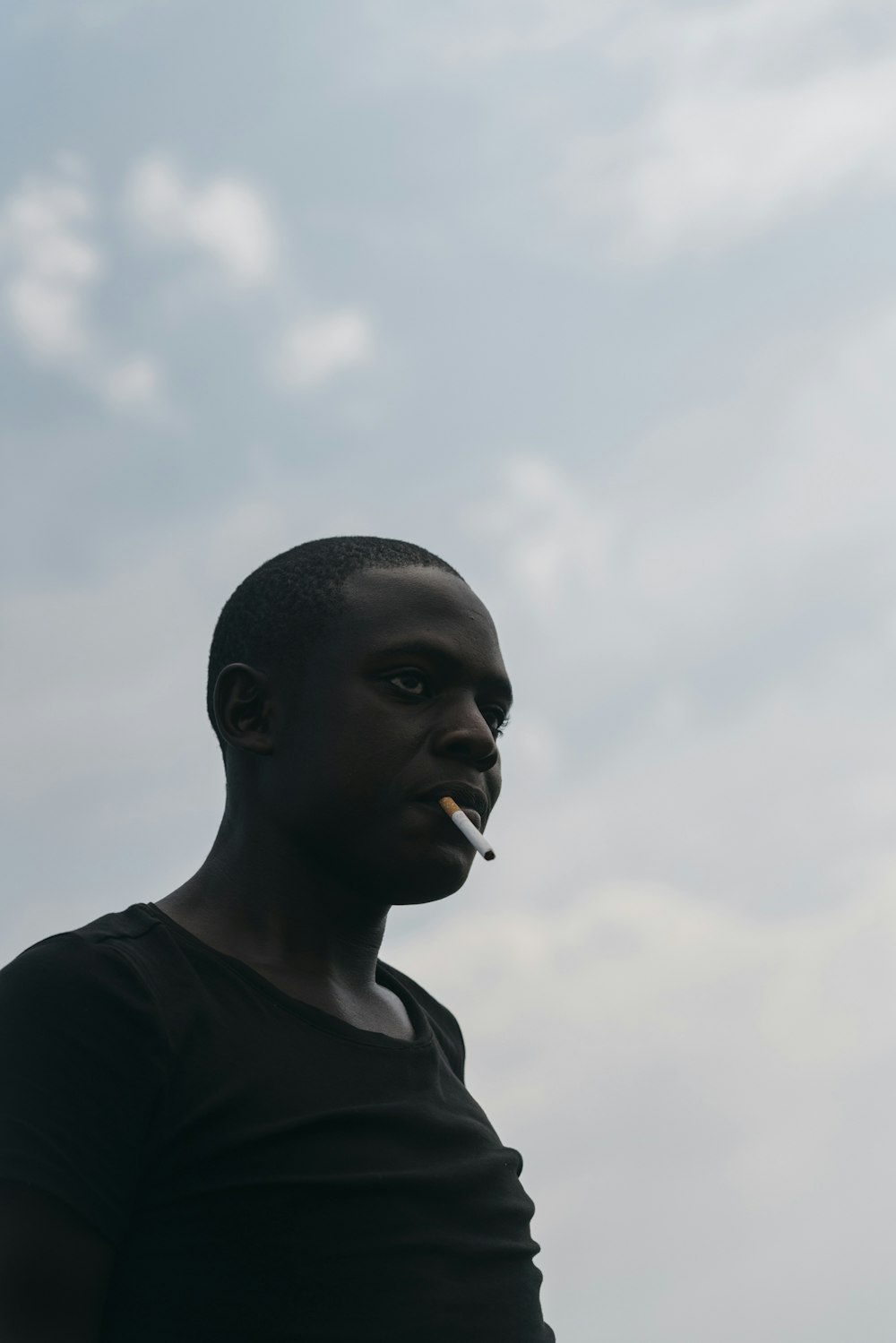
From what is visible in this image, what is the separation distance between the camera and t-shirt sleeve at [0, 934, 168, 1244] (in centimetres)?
349

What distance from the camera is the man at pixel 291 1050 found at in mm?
3561

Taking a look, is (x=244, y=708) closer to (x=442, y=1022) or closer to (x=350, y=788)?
(x=350, y=788)

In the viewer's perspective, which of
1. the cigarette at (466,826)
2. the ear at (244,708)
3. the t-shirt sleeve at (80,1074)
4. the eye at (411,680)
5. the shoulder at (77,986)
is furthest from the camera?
the ear at (244,708)

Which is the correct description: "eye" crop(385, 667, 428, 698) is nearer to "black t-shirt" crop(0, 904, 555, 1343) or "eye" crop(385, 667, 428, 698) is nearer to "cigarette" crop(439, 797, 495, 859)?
"cigarette" crop(439, 797, 495, 859)

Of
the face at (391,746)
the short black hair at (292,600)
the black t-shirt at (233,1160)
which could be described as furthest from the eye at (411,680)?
the black t-shirt at (233,1160)

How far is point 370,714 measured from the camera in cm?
439

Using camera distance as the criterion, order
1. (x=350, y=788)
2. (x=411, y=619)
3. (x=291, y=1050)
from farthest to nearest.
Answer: (x=411, y=619) → (x=350, y=788) → (x=291, y=1050)

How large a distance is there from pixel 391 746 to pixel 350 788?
158mm

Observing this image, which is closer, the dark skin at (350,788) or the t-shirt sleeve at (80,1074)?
the t-shirt sleeve at (80,1074)

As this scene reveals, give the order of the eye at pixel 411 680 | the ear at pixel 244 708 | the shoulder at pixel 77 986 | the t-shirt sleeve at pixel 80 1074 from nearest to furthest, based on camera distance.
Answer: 1. the t-shirt sleeve at pixel 80 1074
2. the shoulder at pixel 77 986
3. the eye at pixel 411 680
4. the ear at pixel 244 708

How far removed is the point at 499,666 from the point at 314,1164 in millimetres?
1562

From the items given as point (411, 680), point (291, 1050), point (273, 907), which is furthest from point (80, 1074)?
point (411, 680)

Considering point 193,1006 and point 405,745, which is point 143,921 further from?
point 405,745

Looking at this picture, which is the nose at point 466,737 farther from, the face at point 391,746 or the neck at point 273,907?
the neck at point 273,907
